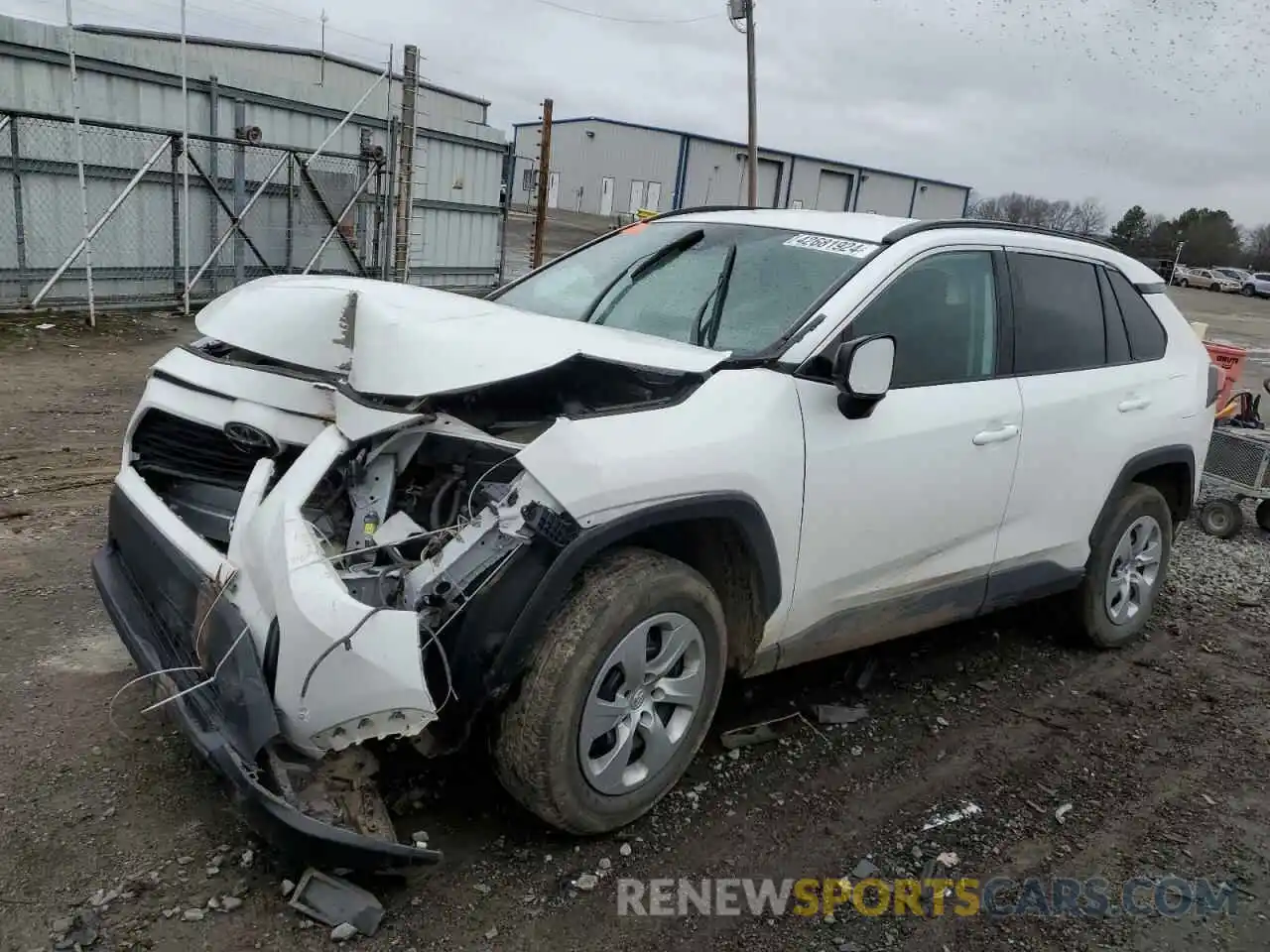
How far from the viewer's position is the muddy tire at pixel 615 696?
257 centimetres

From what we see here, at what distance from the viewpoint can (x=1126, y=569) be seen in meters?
4.63

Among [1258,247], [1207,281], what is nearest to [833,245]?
[1207,281]

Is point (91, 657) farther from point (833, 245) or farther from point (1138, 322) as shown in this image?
point (1138, 322)

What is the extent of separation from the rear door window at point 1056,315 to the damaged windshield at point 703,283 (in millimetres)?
835

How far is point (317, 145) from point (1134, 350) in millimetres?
11828

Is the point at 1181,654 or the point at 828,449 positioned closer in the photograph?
the point at 828,449

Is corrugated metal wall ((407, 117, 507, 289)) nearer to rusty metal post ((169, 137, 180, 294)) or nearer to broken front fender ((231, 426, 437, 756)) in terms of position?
rusty metal post ((169, 137, 180, 294))

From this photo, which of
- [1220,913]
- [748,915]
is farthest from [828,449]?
[1220,913]

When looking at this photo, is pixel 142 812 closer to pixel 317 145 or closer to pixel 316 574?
pixel 316 574

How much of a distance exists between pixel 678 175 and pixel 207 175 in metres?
34.0

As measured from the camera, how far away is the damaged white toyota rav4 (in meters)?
2.47

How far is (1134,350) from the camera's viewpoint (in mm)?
4445

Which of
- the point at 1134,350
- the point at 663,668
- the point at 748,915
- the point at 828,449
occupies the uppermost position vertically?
the point at 1134,350

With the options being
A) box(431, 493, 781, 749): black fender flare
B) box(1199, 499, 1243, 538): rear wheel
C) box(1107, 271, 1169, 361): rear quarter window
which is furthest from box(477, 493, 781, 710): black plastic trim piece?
box(1199, 499, 1243, 538): rear wheel
